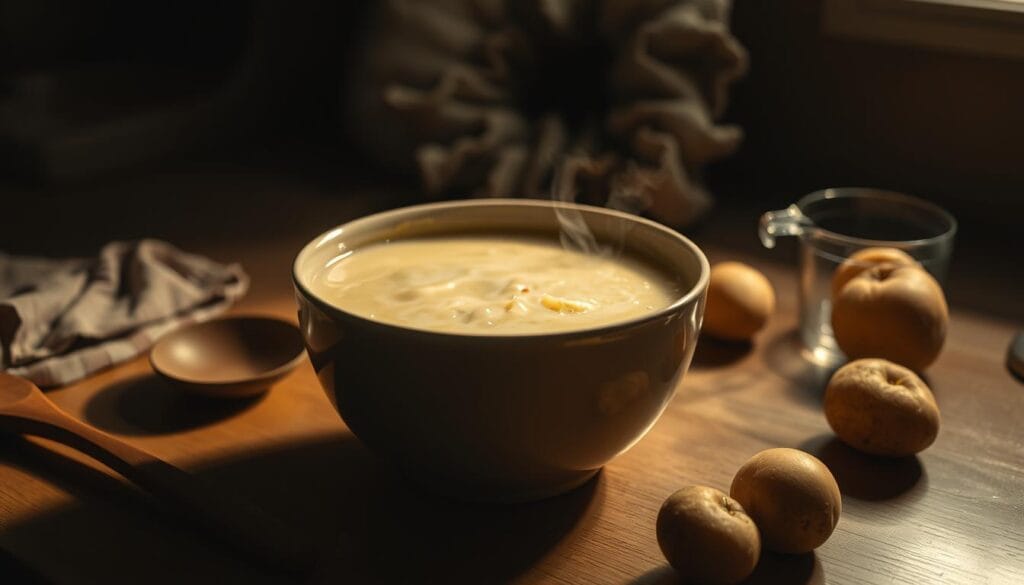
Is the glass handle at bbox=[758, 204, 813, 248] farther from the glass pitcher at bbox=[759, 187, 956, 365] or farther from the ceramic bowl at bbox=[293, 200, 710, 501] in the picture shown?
the ceramic bowl at bbox=[293, 200, 710, 501]

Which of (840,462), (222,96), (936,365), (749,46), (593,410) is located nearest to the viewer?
(593,410)

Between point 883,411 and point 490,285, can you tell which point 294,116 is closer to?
point 490,285

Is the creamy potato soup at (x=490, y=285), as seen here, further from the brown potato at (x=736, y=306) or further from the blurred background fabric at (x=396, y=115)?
the blurred background fabric at (x=396, y=115)

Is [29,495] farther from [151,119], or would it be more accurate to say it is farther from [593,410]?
[151,119]

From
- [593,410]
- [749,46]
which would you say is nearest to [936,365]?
[593,410]

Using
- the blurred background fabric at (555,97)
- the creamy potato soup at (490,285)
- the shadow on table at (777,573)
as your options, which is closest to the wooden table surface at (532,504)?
the shadow on table at (777,573)
